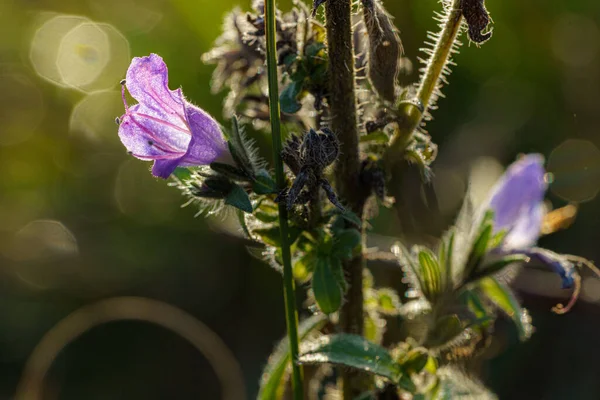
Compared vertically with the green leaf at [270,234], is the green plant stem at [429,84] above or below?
above

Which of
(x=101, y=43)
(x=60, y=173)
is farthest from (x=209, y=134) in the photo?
(x=101, y=43)

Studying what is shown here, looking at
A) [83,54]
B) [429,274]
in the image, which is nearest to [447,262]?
[429,274]

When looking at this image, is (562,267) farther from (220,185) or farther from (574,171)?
(574,171)

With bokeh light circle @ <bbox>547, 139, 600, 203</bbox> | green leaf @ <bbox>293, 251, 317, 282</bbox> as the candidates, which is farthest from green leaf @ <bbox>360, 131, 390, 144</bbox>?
bokeh light circle @ <bbox>547, 139, 600, 203</bbox>

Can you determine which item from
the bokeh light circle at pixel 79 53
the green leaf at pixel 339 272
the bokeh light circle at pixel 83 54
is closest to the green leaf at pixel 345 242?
the green leaf at pixel 339 272

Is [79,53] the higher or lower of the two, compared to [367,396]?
higher

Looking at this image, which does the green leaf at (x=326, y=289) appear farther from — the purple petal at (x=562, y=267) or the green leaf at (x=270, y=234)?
the purple petal at (x=562, y=267)

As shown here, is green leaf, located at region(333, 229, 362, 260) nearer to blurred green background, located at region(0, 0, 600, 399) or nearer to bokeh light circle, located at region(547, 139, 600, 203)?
blurred green background, located at region(0, 0, 600, 399)
